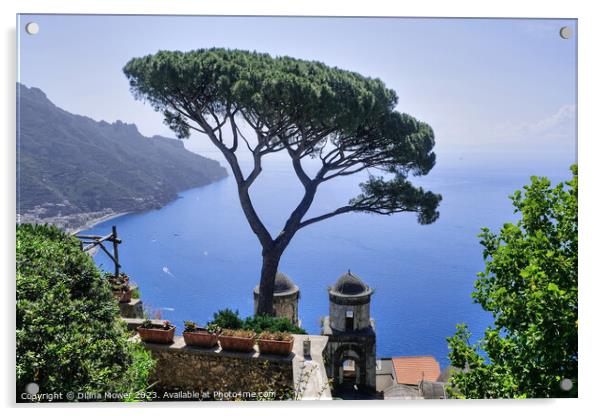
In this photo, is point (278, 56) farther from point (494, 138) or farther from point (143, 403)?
point (143, 403)

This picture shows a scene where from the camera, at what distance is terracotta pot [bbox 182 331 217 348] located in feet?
17.1

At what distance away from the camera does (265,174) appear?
24.3 feet

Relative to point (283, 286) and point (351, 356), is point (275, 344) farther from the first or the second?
point (351, 356)

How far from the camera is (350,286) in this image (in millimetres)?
9266

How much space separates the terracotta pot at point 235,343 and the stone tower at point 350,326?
4.30m

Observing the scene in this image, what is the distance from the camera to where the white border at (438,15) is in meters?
4.54

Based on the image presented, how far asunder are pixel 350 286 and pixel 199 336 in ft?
14.8

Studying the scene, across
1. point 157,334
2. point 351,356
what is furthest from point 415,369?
point 157,334

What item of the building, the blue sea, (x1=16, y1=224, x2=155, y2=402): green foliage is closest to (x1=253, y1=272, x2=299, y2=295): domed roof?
the blue sea

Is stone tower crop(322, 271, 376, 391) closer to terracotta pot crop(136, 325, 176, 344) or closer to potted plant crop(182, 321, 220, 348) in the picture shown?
potted plant crop(182, 321, 220, 348)

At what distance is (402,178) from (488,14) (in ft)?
11.7

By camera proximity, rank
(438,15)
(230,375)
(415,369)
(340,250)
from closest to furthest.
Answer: (438,15)
(230,375)
(415,369)
(340,250)

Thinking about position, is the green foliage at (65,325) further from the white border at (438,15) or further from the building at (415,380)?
the building at (415,380)

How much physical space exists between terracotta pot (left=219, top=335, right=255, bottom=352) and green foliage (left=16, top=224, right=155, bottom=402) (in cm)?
100
